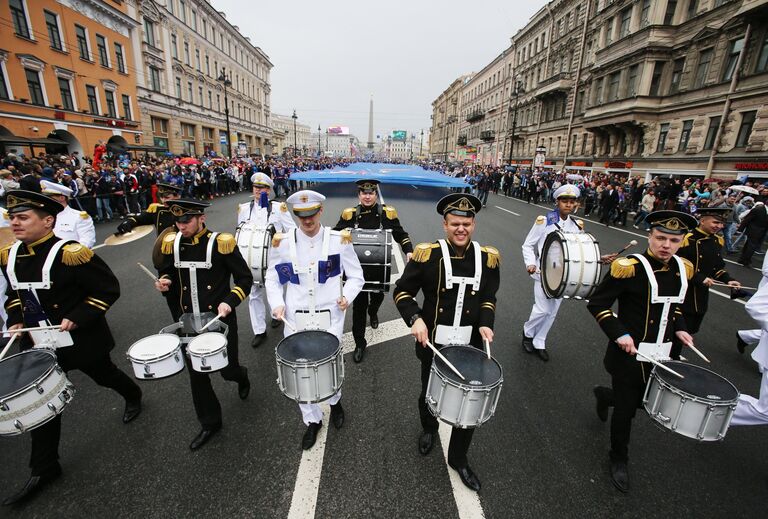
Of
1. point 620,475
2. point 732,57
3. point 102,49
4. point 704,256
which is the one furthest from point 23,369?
point 102,49

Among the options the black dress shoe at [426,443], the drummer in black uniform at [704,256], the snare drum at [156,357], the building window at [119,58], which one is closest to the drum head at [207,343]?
the snare drum at [156,357]

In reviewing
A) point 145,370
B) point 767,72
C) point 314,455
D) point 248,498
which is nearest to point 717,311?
point 314,455

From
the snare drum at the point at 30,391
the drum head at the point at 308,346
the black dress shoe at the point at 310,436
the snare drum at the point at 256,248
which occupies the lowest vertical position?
the black dress shoe at the point at 310,436

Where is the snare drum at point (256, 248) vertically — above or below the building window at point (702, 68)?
below

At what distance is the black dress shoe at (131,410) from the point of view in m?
3.48

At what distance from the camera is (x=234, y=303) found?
329 cm

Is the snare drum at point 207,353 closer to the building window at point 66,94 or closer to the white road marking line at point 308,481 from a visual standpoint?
the white road marking line at point 308,481

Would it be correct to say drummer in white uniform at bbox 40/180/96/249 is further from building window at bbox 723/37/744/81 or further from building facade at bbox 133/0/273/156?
building window at bbox 723/37/744/81

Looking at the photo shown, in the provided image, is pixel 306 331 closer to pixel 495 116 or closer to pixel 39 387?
pixel 39 387

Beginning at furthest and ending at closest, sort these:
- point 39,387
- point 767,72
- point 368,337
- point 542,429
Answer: point 767,72, point 368,337, point 542,429, point 39,387

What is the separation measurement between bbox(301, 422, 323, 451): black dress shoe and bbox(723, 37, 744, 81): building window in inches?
1148

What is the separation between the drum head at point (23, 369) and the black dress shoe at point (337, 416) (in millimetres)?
2272

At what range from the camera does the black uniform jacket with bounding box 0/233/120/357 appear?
2.86m

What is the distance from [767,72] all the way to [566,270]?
80.2 ft
